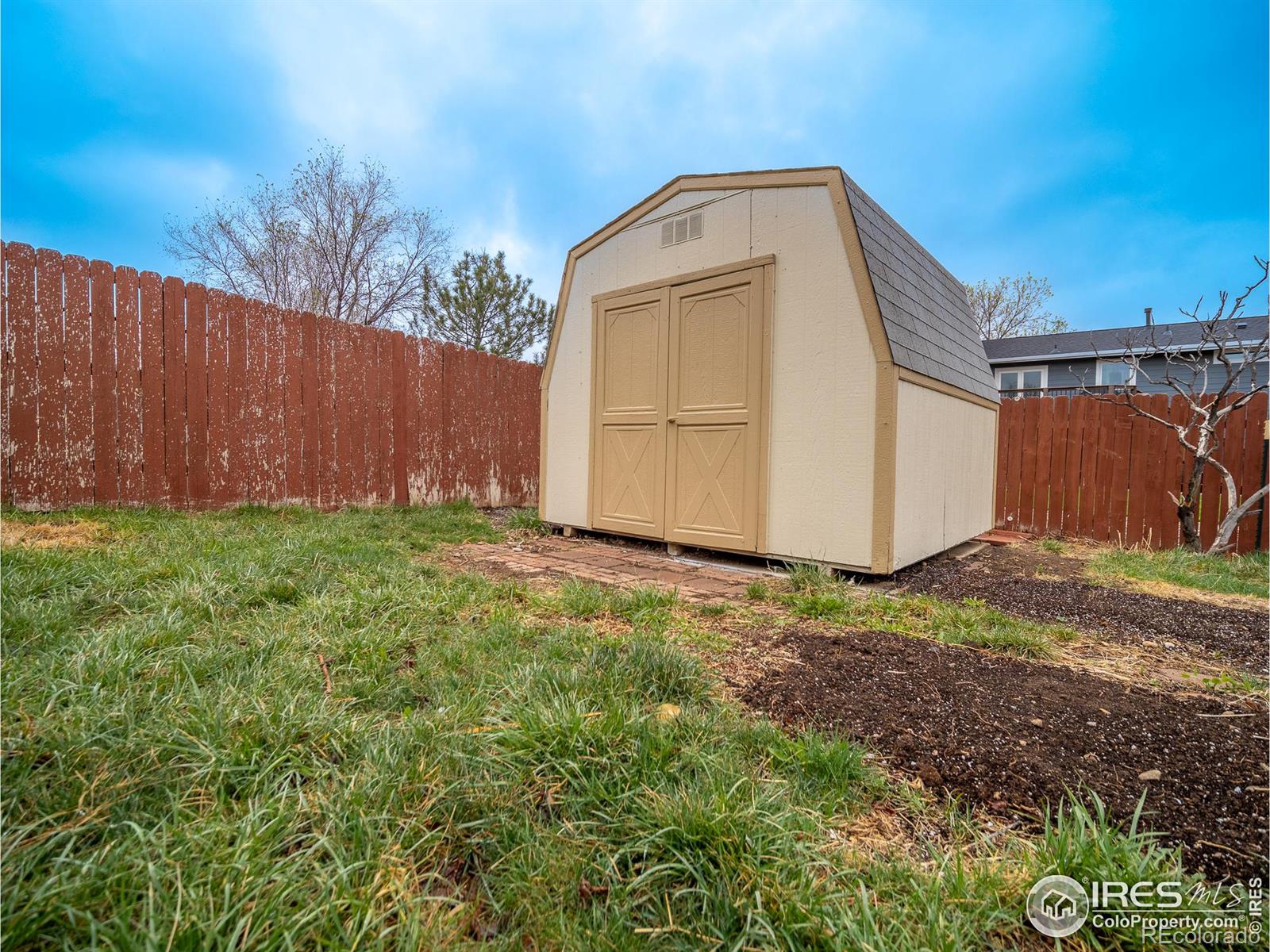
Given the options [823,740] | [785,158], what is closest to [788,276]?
[785,158]

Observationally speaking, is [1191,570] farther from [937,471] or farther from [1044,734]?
[1044,734]

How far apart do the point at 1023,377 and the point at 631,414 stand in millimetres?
16417

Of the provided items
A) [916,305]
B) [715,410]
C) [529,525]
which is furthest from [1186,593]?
[529,525]

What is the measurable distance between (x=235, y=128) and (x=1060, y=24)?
16194 millimetres

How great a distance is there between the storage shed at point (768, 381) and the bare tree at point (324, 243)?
9005 millimetres

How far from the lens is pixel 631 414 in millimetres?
4816

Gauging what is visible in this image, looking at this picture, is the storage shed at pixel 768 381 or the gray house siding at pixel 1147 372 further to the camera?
the gray house siding at pixel 1147 372

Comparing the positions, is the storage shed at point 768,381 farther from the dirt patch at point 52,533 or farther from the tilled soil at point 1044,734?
the dirt patch at point 52,533

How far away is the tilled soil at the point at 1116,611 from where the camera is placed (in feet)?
8.24

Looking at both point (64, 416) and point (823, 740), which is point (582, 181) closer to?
point (64, 416)

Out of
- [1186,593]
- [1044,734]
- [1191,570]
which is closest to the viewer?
[1044,734]

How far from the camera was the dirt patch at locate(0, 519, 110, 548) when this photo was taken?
119 inches

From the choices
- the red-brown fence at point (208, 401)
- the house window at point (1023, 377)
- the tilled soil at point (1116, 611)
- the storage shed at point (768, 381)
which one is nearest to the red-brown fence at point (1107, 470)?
the storage shed at point (768, 381)

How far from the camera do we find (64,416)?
13.9 feet
